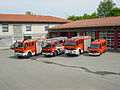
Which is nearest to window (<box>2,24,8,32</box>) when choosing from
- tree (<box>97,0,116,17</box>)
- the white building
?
the white building

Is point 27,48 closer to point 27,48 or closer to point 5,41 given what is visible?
point 27,48

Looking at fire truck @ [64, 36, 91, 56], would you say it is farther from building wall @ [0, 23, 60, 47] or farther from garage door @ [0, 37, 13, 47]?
Answer: garage door @ [0, 37, 13, 47]

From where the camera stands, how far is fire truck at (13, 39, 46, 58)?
21391 mm

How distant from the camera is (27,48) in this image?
21875 millimetres

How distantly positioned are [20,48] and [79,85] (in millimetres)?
13292

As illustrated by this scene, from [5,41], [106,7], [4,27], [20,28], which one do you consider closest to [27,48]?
[5,41]

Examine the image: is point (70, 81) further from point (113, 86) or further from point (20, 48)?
point (20, 48)

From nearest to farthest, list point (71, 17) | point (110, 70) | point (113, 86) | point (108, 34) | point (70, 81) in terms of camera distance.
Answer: point (113, 86), point (70, 81), point (110, 70), point (108, 34), point (71, 17)

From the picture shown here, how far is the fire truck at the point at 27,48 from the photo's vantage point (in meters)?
21.4

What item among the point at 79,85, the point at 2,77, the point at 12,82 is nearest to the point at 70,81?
the point at 79,85

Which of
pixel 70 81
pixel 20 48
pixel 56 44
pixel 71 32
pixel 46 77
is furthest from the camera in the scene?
pixel 71 32

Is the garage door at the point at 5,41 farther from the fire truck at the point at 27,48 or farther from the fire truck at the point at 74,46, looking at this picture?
the fire truck at the point at 74,46

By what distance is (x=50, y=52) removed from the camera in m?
21.8

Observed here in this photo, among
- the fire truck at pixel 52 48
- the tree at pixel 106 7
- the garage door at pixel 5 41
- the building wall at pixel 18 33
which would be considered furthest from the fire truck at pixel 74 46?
the tree at pixel 106 7
